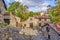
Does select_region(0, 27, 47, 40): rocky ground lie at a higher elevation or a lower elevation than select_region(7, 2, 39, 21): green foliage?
higher

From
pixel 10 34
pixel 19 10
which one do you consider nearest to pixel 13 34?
pixel 10 34

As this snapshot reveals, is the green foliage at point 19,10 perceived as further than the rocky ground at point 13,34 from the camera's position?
Yes

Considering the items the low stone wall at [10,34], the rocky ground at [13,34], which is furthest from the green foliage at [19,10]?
the low stone wall at [10,34]

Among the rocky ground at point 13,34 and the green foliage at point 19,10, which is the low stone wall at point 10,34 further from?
the green foliage at point 19,10

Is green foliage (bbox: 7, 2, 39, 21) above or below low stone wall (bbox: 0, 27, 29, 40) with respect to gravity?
below

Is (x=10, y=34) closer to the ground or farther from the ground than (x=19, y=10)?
farther from the ground

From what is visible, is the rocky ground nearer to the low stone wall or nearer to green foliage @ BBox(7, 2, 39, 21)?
the low stone wall

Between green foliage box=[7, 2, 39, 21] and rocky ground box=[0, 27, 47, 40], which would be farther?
green foliage box=[7, 2, 39, 21]

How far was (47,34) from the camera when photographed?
27.8m

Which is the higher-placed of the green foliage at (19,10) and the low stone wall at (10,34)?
the low stone wall at (10,34)

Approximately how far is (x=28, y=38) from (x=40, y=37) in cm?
419

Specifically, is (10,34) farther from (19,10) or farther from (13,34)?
(19,10)

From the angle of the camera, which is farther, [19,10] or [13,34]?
[19,10]

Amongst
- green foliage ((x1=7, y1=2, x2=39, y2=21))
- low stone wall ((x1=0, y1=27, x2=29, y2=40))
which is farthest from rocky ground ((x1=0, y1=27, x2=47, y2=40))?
green foliage ((x1=7, y1=2, x2=39, y2=21))
